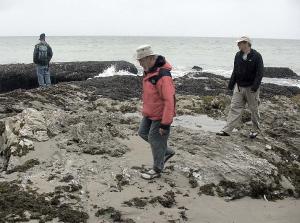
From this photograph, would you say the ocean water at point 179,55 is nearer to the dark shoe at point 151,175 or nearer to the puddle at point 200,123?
the puddle at point 200,123

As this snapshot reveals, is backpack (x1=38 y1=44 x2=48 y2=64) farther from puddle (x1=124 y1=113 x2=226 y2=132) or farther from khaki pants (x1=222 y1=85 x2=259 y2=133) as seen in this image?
khaki pants (x1=222 y1=85 x2=259 y2=133)

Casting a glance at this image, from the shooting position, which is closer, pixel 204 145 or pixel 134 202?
pixel 134 202

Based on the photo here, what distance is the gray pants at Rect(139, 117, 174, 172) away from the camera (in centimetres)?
657

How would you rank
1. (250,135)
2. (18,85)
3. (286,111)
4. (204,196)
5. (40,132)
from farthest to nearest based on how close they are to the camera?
1. (18,85)
2. (286,111)
3. (250,135)
4. (40,132)
5. (204,196)

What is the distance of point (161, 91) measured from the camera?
6.19 metres

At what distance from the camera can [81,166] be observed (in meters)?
7.16

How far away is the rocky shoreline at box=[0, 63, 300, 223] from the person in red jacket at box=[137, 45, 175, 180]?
2.30 ft

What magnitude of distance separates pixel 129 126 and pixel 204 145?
1888 millimetres

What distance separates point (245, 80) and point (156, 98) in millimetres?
3064

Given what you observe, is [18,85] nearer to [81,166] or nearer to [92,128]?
[92,128]

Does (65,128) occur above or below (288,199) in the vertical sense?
above

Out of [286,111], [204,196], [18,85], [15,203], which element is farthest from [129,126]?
[18,85]

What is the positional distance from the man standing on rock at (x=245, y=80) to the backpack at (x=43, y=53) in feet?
28.2

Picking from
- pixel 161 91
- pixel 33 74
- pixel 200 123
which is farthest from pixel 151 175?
pixel 33 74
